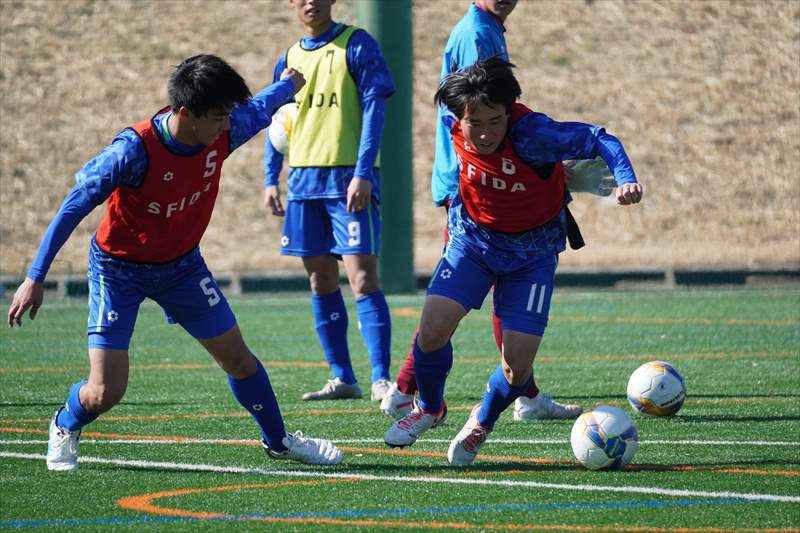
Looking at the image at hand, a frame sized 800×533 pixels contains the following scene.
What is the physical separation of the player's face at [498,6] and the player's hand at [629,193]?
1.99 m

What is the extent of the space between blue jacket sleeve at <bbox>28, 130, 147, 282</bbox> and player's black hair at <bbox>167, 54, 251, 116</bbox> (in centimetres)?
25

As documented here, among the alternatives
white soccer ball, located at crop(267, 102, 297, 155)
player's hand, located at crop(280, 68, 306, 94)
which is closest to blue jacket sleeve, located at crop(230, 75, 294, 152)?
player's hand, located at crop(280, 68, 306, 94)

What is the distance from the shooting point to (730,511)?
15.1ft

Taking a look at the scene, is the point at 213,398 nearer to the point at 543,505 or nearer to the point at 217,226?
the point at 543,505

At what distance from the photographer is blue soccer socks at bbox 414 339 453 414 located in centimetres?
608

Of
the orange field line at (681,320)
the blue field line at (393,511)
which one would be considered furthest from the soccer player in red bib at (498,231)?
the orange field line at (681,320)

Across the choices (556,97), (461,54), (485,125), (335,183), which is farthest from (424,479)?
(556,97)

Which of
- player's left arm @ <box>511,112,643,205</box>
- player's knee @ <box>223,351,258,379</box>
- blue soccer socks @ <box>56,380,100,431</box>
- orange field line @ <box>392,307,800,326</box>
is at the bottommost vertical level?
orange field line @ <box>392,307,800,326</box>

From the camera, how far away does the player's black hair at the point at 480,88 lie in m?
5.57

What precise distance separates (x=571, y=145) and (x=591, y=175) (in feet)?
2.40

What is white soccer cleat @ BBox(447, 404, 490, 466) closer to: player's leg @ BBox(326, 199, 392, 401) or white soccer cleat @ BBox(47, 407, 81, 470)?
white soccer cleat @ BBox(47, 407, 81, 470)

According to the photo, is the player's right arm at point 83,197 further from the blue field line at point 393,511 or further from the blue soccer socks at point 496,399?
the blue soccer socks at point 496,399

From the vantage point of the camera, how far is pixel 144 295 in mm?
5652

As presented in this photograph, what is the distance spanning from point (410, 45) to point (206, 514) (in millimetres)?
12713
